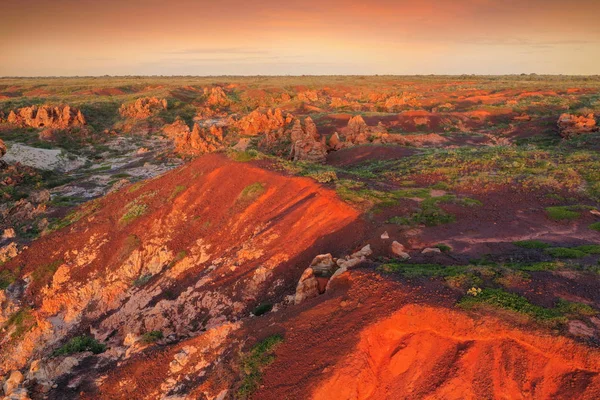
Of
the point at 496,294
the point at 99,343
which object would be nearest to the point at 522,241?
the point at 496,294

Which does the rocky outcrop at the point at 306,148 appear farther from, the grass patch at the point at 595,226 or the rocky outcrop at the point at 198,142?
the grass patch at the point at 595,226

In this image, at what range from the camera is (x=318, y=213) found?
16.0 metres

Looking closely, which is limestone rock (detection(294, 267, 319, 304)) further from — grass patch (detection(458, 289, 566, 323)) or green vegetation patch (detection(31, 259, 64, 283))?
green vegetation patch (detection(31, 259, 64, 283))

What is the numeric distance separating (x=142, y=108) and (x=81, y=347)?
6123cm

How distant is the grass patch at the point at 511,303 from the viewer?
25.5 feet

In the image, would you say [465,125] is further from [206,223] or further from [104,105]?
[104,105]

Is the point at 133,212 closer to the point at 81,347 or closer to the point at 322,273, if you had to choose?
the point at 81,347

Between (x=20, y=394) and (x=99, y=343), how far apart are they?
333 cm

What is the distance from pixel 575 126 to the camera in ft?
127

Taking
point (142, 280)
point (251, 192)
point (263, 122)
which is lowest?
point (142, 280)

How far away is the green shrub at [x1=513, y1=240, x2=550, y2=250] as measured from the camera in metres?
12.8

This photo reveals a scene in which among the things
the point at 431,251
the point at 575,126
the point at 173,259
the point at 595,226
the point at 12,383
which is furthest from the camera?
the point at 575,126

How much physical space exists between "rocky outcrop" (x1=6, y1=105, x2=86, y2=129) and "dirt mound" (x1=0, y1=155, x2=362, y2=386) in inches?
1581

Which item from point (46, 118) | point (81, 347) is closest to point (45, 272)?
point (81, 347)
